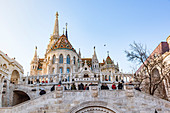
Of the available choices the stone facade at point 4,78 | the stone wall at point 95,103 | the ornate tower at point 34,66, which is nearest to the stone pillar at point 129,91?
the stone wall at point 95,103

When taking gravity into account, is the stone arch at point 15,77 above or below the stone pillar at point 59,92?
above

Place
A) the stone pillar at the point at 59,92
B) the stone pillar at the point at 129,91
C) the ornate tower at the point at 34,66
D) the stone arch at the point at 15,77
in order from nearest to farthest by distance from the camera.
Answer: the stone pillar at the point at 129,91 → the stone pillar at the point at 59,92 → the stone arch at the point at 15,77 → the ornate tower at the point at 34,66

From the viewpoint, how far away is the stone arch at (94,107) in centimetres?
1462

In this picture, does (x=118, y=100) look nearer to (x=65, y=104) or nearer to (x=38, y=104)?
(x=65, y=104)

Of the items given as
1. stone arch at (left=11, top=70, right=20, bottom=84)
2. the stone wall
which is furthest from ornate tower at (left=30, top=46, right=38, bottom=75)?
the stone wall

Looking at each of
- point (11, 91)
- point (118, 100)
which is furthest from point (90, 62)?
point (118, 100)

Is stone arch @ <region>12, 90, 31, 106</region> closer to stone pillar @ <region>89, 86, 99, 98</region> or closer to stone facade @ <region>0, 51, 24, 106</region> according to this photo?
stone facade @ <region>0, 51, 24, 106</region>

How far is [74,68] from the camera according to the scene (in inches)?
1772

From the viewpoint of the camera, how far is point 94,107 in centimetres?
1491

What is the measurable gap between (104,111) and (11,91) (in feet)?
52.8

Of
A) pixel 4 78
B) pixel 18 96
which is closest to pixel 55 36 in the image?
pixel 18 96

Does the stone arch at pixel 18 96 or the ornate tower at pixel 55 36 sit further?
the ornate tower at pixel 55 36

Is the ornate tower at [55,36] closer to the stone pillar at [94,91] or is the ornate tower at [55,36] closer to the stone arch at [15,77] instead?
the stone arch at [15,77]

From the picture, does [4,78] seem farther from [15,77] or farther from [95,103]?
[95,103]
